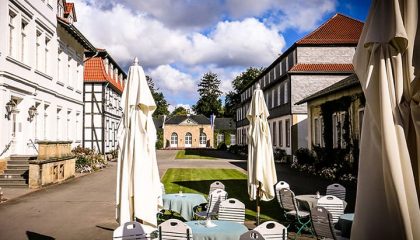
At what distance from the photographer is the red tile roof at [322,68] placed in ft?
98.1

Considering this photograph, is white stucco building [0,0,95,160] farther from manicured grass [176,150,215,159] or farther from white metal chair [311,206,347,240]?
Result: manicured grass [176,150,215,159]

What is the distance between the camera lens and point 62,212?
10.8 metres

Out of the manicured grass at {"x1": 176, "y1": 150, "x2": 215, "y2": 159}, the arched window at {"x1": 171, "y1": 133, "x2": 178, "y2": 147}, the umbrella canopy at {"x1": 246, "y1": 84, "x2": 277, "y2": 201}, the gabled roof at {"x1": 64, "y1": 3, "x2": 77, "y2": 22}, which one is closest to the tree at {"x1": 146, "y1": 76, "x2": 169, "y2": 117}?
the arched window at {"x1": 171, "y1": 133, "x2": 178, "y2": 147}

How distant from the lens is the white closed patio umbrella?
9180 millimetres

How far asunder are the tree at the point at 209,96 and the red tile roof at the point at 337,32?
219ft

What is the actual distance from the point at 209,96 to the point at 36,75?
82.6 meters

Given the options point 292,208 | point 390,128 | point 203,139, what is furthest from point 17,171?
point 203,139

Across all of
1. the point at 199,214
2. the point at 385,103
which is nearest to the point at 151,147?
the point at 199,214

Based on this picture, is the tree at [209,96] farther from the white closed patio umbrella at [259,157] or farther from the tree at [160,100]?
the white closed patio umbrella at [259,157]

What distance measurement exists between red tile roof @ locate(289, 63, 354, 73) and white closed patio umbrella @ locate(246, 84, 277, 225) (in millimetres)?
21474

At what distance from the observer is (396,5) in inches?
106

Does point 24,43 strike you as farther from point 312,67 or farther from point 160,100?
point 160,100

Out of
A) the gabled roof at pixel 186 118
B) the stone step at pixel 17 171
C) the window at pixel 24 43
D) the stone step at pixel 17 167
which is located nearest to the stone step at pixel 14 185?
the stone step at pixel 17 171

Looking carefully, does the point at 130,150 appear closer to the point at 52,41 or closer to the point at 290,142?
the point at 52,41
